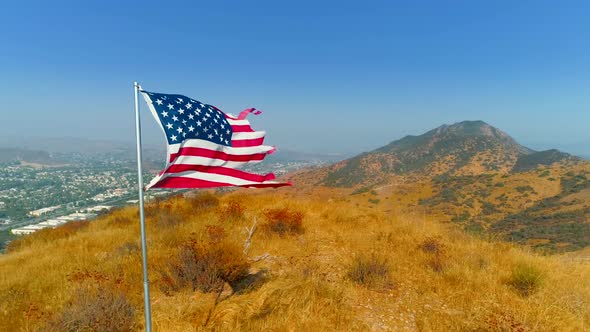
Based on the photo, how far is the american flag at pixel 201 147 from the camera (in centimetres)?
383

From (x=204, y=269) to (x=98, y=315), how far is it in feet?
6.41

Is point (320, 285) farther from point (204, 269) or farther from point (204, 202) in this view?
point (204, 202)

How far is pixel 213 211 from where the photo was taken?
40.9ft

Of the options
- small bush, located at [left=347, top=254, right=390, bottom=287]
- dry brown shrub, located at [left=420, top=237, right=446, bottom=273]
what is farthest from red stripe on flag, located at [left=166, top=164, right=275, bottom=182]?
dry brown shrub, located at [left=420, top=237, right=446, bottom=273]

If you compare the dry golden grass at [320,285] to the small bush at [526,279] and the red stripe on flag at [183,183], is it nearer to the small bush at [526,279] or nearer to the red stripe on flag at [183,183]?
the small bush at [526,279]

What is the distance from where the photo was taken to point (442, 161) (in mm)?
87562

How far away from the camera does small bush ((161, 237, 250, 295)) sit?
5.93 meters

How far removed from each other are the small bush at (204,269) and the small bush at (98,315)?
1.11m

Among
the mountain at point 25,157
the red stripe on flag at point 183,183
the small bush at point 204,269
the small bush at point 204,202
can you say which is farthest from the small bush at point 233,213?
the mountain at point 25,157

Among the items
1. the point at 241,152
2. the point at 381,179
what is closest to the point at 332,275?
the point at 241,152

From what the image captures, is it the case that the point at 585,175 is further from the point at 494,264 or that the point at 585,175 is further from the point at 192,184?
the point at 192,184

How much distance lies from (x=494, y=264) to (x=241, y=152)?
6729 millimetres

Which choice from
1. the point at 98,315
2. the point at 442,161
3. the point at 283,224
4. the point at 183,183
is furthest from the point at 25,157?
the point at 183,183

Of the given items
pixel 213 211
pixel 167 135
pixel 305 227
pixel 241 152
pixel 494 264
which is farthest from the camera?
pixel 213 211
